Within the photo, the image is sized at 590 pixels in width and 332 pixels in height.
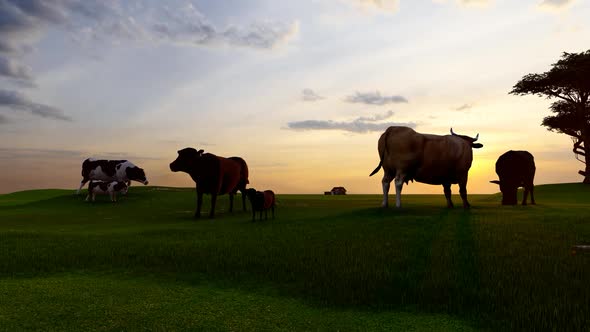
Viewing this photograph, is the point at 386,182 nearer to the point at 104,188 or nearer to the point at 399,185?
the point at 399,185

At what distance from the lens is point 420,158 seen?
14711 millimetres

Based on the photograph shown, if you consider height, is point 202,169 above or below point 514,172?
below

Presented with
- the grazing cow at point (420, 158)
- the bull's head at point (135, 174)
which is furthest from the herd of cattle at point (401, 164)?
the bull's head at point (135, 174)

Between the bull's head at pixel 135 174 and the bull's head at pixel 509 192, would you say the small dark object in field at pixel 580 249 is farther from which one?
the bull's head at pixel 135 174

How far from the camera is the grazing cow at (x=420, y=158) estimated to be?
14.6 m

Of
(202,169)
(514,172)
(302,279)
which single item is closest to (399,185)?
(202,169)

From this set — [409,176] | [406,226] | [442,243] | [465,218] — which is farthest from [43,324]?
[409,176]

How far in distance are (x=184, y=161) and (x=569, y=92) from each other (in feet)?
109

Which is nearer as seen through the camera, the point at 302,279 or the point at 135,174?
the point at 302,279

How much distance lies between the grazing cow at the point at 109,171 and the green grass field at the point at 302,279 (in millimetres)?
14348

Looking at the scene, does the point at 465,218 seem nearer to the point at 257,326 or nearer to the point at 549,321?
the point at 549,321

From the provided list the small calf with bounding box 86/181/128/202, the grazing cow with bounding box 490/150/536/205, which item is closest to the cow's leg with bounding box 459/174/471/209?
the grazing cow with bounding box 490/150/536/205

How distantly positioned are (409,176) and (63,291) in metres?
12.1

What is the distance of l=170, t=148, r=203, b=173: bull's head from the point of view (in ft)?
48.8
